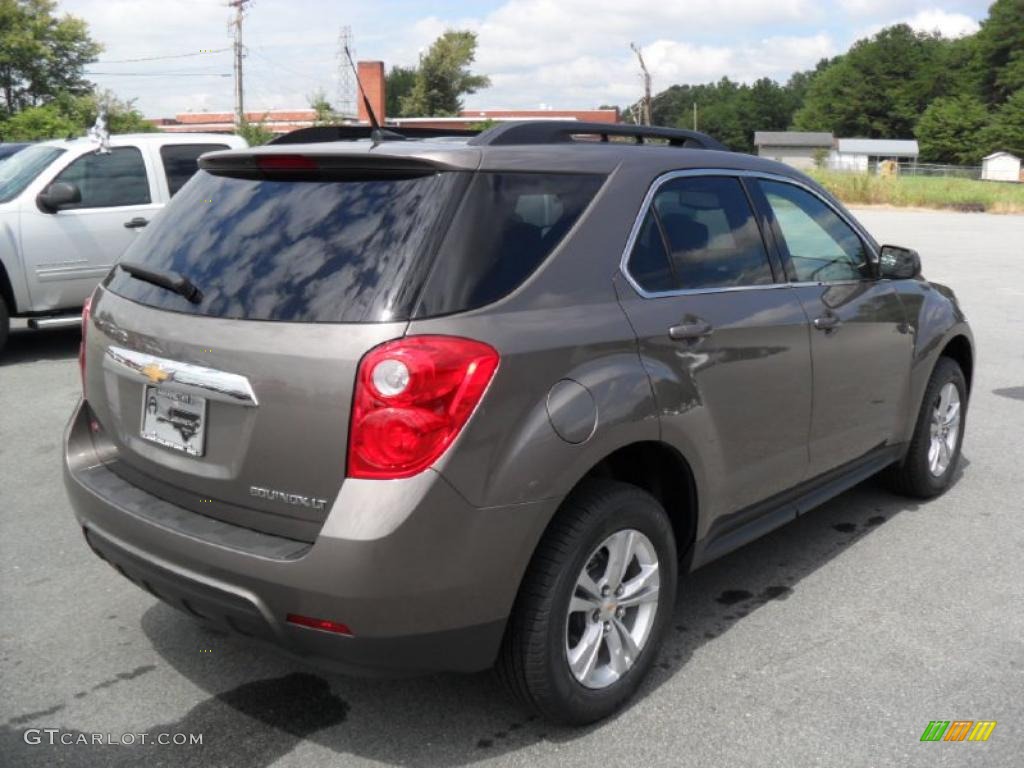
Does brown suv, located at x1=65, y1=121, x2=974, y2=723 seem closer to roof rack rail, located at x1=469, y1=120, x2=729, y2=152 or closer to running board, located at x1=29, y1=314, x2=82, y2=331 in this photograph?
roof rack rail, located at x1=469, y1=120, x2=729, y2=152

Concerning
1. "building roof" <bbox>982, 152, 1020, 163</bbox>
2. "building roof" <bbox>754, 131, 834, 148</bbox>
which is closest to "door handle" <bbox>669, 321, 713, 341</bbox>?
"building roof" <bbox>982, 152, 1020, 163</bbox>

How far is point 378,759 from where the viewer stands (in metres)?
2.99

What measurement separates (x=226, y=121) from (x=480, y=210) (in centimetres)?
9337

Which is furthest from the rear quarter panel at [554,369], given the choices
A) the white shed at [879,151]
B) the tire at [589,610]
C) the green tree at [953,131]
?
the green tree at [953,131]

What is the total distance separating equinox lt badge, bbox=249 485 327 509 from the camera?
2699 mm

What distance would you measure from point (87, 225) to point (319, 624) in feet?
24.3

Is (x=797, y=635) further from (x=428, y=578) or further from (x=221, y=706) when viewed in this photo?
(x=221, y=706)

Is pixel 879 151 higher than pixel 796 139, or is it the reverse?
pixel 796 139

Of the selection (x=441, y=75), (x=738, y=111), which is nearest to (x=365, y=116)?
(x=441, y=75)

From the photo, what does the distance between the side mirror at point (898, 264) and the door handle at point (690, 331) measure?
1614 mm

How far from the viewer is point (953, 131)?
102 meters

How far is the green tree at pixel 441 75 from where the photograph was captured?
247 ft

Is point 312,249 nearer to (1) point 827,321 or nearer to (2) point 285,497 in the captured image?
(2) point 285,497

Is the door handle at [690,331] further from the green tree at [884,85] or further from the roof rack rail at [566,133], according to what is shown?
the green tree at [884,85]
